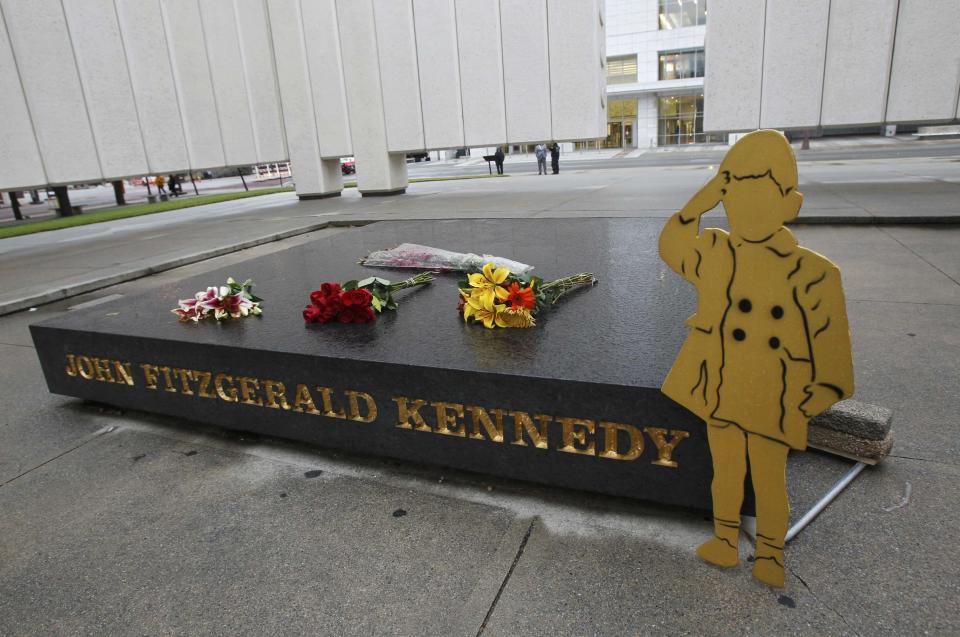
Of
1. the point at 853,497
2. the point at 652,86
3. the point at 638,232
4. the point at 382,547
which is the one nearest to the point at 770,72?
the point at 638,232

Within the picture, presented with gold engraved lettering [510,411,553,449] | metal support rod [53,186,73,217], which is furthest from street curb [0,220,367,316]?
metal support rod [53,186,73,217]

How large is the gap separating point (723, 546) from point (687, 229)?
115cm

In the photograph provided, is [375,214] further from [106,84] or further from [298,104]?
[298,104]

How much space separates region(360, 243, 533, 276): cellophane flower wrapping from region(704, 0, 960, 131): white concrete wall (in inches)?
433

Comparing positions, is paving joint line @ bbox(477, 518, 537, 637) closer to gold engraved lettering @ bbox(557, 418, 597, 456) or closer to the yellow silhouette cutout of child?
gold engraved lettering @ bbox(557, 418, 597, 456)

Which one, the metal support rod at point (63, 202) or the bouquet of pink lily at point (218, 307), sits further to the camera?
the metal support rod at point (63, 202)

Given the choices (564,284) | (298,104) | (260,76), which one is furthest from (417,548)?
(260,76)

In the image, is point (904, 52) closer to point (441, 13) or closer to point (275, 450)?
point (441, 13)

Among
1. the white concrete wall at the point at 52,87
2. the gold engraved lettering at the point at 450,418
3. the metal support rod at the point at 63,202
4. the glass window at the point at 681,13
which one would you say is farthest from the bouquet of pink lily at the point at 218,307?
the glass window at the point at 681,13

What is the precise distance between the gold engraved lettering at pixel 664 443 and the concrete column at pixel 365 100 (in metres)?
16.0

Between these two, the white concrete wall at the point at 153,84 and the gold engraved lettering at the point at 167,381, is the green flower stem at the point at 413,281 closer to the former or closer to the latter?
the gold engraved lettering at the point at 167,381

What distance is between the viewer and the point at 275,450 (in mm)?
3369

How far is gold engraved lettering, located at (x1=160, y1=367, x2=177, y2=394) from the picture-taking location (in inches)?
139

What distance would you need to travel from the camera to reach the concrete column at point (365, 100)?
16328 millimetres
